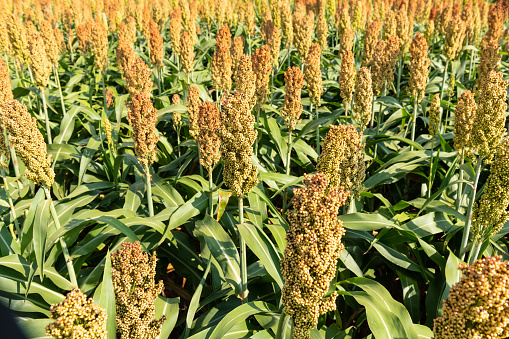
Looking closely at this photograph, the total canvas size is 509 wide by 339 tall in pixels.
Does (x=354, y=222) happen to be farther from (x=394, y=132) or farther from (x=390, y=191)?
(x=394, y=132)

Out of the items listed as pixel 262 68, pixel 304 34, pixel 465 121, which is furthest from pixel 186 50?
pixel 465 121

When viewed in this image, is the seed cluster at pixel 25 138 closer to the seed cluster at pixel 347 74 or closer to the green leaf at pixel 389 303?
the green leaf at pixel 389 303

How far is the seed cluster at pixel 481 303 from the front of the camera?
154 centimetres

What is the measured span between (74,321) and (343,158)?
8.20 ft

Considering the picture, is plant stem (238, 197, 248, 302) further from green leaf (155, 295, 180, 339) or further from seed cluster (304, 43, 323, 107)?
seed cluster (304, 43, 323, 107)

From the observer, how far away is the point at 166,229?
3.40 meters

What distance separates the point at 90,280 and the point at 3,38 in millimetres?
6354

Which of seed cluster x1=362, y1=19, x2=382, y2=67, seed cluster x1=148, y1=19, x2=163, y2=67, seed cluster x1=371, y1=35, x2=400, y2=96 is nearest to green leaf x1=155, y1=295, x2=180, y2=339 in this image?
seed cluster x1=371, y1=35, x2=400, y2=96

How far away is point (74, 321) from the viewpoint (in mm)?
1585

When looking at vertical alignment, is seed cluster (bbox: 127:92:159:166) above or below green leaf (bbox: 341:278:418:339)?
above

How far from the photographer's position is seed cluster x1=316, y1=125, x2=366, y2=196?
3041mm

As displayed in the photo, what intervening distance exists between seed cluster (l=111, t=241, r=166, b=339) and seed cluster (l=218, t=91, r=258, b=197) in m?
0.96

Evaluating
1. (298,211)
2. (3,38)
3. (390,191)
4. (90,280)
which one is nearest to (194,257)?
(90,280)

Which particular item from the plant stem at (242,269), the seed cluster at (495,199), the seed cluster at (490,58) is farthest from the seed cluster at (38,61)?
the seed cluster at (490,58)
